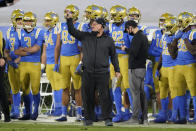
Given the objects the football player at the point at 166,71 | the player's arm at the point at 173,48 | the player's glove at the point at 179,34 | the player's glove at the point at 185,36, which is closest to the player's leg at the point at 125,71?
the football player at the point at 166,71

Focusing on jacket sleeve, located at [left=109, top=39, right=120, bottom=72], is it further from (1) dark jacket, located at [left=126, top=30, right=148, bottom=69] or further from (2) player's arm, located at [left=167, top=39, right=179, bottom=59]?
(2) player's arm, located at [left=167, top=39, right=179, bottom=59]

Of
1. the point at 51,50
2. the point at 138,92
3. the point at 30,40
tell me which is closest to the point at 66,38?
the point at 30,40

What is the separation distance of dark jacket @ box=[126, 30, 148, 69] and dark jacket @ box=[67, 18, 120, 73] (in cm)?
80

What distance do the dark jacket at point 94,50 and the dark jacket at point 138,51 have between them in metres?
0.80

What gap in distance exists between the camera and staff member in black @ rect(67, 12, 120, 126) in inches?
424

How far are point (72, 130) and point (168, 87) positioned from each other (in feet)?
13.9

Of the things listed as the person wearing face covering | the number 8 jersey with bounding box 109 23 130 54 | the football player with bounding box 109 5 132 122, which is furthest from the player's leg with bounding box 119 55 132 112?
the person wearing face covering

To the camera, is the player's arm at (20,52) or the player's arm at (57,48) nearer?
the player's arm at (57,48)

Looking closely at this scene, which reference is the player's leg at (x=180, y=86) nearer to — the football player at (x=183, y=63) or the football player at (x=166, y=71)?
the football player at (x=183, y=63)

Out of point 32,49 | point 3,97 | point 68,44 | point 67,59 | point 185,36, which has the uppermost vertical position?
point 185,36

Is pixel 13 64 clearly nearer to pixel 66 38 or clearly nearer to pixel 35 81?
pixel 35 81

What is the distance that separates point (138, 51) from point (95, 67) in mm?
1169

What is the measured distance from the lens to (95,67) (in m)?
10.8

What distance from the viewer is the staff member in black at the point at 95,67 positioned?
10773 millimetres
